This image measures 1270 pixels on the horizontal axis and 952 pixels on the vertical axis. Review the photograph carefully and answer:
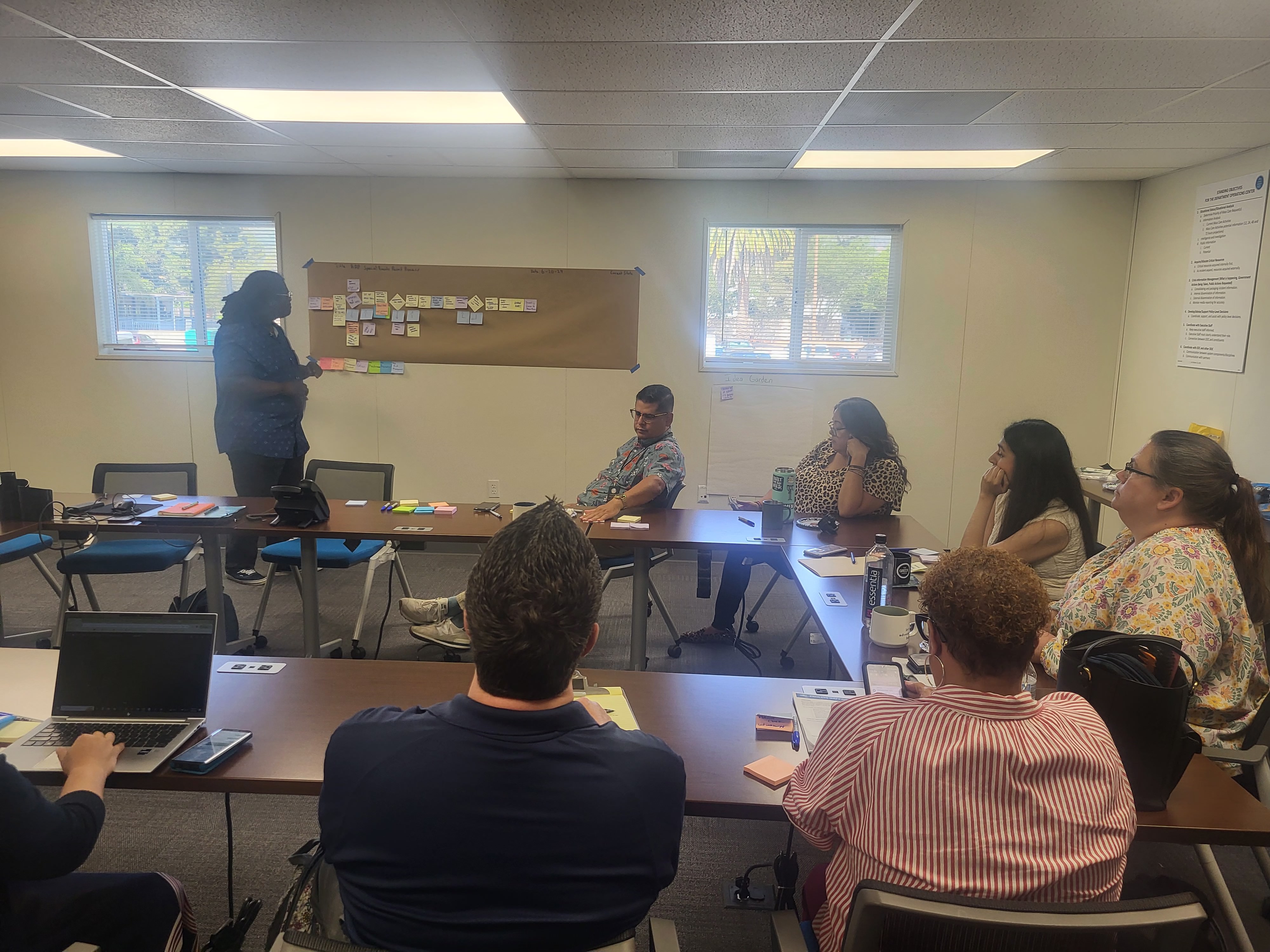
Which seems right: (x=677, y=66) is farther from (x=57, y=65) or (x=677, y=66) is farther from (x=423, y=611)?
(x=57, y=65)

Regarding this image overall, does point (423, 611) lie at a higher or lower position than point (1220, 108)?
lower

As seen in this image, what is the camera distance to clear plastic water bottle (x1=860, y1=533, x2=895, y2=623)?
2.40 m

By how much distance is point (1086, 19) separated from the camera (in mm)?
2367

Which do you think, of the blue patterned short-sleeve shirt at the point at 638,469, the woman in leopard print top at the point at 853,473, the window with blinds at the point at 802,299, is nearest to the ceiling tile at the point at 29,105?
the blue patterned short-sleeve shirt at the point at 638,469

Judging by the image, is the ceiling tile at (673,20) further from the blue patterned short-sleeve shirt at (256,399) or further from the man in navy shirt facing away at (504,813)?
the blue patterned short-sleeve shirt at (256,399)

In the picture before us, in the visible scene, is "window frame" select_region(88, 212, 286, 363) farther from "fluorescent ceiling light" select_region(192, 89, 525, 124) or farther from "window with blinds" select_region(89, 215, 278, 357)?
"fluorescent ceiling light" select_region(192, 89, 525, 124)

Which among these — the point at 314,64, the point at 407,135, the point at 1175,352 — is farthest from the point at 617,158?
the point at 1175,352

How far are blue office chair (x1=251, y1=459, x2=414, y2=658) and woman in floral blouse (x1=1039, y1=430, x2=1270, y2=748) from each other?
109 inches

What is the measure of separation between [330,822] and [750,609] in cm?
385

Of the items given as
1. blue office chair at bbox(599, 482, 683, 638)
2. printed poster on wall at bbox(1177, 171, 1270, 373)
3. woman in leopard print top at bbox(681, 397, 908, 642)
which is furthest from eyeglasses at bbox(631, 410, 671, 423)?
printed poster on wall at bbox(1177, 171, 1270, 373)

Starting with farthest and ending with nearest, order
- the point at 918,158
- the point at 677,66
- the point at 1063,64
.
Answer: the point at 918,158, the point at 677,66, the point at 1063,64

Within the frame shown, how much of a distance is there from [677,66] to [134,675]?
8.29ft

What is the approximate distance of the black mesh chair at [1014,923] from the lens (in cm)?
93

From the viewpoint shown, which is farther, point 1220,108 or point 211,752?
point 1220,108
